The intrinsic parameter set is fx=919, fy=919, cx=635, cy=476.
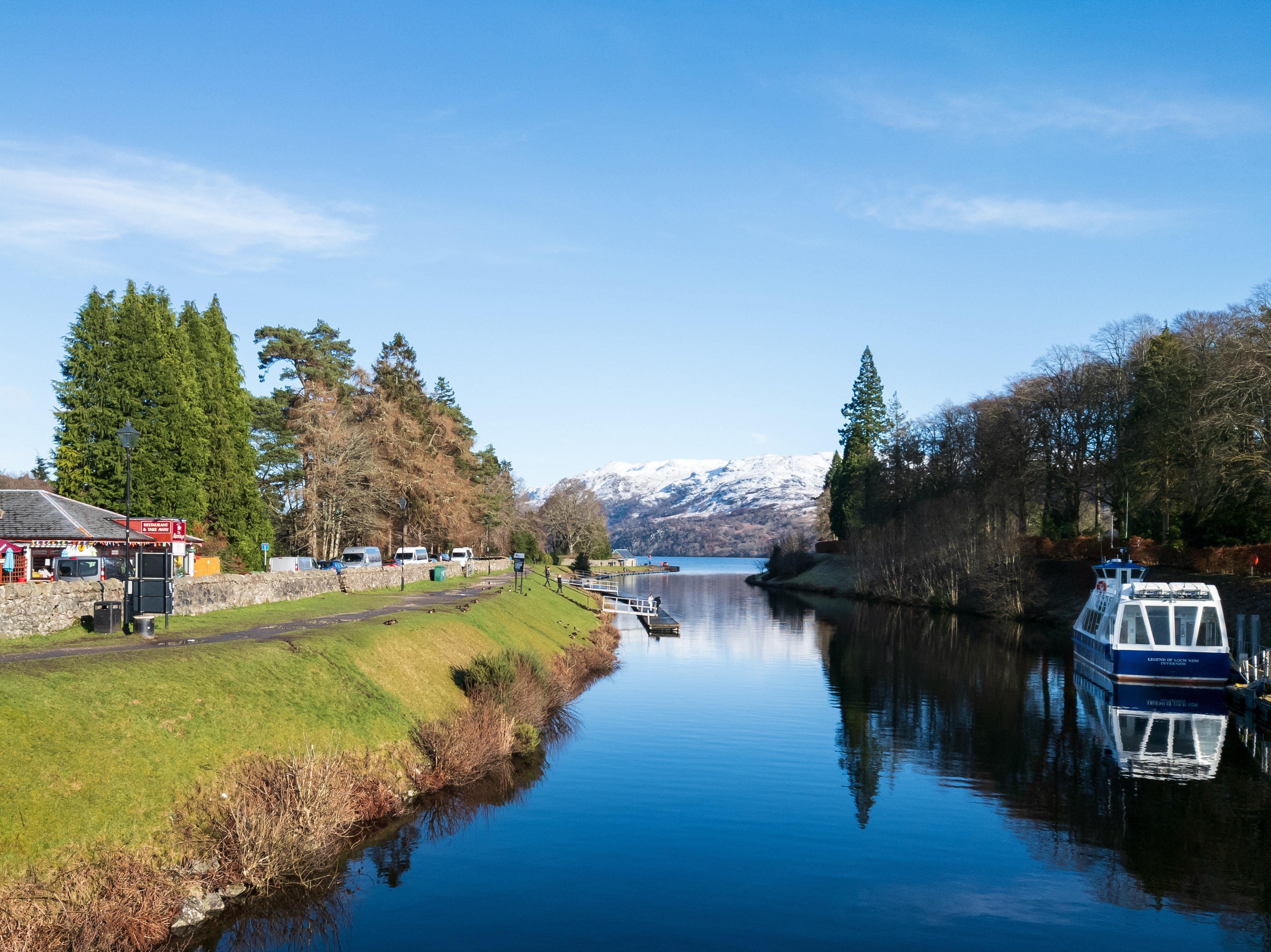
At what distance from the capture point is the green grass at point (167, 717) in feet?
49.1

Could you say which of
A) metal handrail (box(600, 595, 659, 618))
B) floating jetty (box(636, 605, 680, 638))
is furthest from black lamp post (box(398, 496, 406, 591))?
floating jetty (box(636, 605, 680, 638))

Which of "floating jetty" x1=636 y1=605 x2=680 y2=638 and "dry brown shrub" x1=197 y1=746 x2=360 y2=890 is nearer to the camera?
"dry brown shrub" x1=197 y1=746 x2=360 y2=890

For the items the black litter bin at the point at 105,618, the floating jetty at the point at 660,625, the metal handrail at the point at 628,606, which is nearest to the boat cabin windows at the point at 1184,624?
the floating jetty at the point at 660,625

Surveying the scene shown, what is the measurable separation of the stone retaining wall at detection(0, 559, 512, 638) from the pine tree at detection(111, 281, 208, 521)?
11400 millimetres

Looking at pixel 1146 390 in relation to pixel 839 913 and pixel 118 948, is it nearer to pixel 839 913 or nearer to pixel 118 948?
pixel 839 913

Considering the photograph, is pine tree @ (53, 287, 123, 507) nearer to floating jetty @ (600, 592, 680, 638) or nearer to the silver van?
the silver van

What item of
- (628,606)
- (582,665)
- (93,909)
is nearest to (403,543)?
(628,606)

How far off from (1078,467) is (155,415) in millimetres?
66368

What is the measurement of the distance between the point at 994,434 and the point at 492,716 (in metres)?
64.4

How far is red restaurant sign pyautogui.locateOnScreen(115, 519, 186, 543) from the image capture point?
4503 cm

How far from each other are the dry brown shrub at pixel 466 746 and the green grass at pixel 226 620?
7.82 metres

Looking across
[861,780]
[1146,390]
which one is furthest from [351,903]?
[1146,390]

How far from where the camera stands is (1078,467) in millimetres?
73625

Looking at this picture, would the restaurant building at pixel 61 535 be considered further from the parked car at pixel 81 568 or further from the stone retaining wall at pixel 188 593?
the stone retaining wall at pixel 188 593
